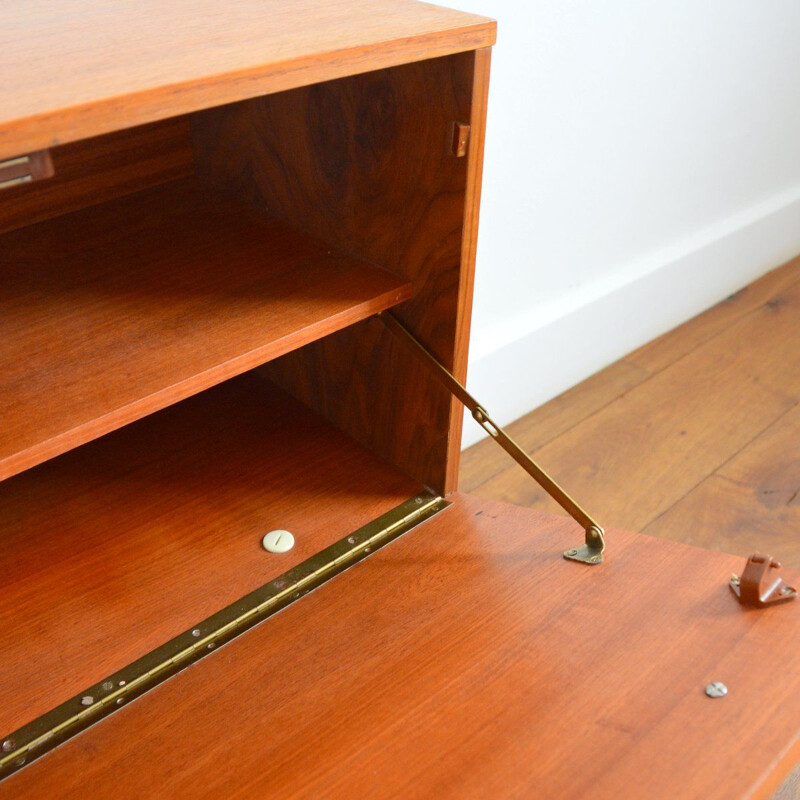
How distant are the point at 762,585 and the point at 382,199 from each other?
42 centimetres

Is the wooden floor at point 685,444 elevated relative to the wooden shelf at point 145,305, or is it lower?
lower

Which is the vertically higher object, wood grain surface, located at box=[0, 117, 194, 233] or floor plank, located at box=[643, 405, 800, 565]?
wood grain surface, located at box=[0, 117, 194, 233]

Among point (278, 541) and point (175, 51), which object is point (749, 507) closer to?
point (278, 541)

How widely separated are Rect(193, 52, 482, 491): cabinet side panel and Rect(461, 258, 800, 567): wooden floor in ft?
1.74

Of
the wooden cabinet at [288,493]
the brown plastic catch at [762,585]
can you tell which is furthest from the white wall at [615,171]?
the brown plastic catch at [762,585]

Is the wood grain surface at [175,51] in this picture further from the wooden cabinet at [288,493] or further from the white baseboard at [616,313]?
the white baseboard at [616,313]

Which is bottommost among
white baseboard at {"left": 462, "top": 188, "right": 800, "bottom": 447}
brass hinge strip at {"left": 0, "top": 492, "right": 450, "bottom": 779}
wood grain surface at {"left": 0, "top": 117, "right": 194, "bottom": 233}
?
white baseboard at {"left": 462, "top": 188, "right": 800, "bottom": 447}

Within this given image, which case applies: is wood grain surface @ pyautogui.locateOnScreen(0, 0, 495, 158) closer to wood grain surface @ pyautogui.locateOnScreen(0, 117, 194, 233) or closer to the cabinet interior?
the cabinet interior

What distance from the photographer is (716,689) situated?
2.13 feet

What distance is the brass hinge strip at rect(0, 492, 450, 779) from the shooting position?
67 cm

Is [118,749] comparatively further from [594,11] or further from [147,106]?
[594,11]

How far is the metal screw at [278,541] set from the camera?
83 centimetres

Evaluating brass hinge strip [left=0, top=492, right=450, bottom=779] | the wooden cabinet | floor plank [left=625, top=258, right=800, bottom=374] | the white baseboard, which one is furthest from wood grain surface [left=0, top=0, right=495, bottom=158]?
floor plank [left=625, top=258, right=800, bottom=374]

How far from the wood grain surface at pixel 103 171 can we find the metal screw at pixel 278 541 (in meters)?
0.36
